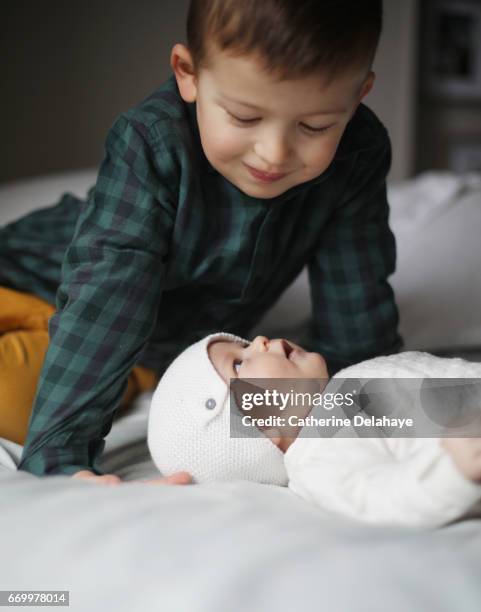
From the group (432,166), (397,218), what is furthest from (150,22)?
(432,166)

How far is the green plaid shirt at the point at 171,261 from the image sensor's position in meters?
0.69

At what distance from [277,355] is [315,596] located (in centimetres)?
25

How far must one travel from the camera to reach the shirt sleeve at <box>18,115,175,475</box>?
67cm

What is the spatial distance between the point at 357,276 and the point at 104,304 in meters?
→ 0.34

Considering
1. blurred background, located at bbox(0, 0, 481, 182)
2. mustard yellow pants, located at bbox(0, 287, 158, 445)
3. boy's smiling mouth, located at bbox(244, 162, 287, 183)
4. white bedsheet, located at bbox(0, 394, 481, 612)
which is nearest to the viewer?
white bedsheet, located at bbox(0, 394, 481, 612)

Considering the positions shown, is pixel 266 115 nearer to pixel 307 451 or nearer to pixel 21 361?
pixel 307 451

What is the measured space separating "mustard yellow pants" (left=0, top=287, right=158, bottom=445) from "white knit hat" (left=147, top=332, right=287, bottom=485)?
0.23 m

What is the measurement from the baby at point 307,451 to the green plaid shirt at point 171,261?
8 cm

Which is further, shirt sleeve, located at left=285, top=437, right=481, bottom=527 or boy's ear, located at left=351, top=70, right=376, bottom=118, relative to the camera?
boy's ear, located at left=351, top=70, right=376, bottom=118

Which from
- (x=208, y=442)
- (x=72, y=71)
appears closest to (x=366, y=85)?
(x=208, y=442)

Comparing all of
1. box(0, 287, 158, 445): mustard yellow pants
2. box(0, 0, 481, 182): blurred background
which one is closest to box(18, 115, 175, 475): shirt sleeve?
box(0, 287, 158, 445): mustard yellow pants

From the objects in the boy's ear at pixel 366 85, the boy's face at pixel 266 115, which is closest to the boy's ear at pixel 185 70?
the boy's face at pixel 266 115

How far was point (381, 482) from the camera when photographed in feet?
1.65

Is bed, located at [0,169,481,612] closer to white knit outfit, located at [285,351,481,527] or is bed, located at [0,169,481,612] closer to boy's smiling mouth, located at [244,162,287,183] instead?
white knit outfit, located at [285,351,481,527]
